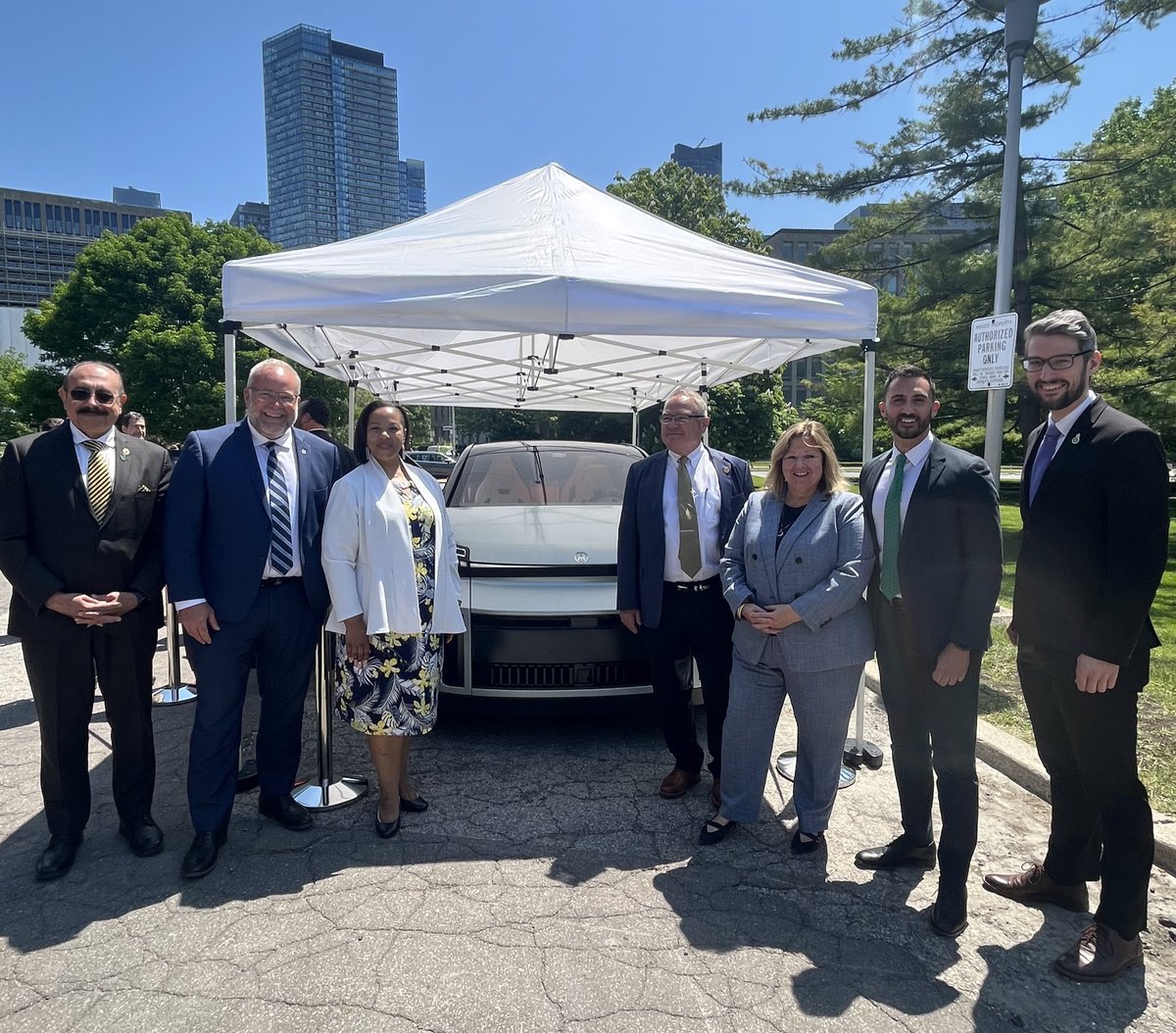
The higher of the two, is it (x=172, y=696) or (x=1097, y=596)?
(x=1097, y=596)

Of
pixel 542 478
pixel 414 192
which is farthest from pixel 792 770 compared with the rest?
pixel 414 192

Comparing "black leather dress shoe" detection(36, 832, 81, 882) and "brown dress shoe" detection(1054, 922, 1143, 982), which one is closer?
"brown dress shoe" detection(1054, 922, 1143, 982)

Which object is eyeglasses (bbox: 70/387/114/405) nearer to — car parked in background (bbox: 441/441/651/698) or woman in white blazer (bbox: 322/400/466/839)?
woman in white blazer (bbox: 322/400/466/839)

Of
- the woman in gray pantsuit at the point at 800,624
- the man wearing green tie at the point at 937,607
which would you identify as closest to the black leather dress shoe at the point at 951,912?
the man wearing green tie at the point at 937,607

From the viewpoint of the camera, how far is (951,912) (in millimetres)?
2615

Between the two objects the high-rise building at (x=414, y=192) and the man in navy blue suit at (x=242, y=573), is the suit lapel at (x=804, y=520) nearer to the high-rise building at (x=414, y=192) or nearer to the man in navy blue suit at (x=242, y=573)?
the man in navy blue suit at (x=242, y=573)

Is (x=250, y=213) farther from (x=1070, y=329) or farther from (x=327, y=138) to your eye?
(x=1070, y=329)

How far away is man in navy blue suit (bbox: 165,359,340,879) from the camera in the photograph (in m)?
2.97

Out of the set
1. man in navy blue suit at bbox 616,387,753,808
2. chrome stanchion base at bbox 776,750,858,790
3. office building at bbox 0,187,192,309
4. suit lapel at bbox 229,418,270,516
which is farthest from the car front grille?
office building at bbox 0,187,192,309

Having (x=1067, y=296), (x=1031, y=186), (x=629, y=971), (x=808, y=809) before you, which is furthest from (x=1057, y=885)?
(x=1031, y=186)

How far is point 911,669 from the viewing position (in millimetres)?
2850

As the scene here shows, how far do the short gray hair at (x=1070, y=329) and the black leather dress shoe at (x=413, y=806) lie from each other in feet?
9.93

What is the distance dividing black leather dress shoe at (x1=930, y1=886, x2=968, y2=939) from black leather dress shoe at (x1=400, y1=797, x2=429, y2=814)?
211 centimetres

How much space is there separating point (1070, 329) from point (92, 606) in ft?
11.5
